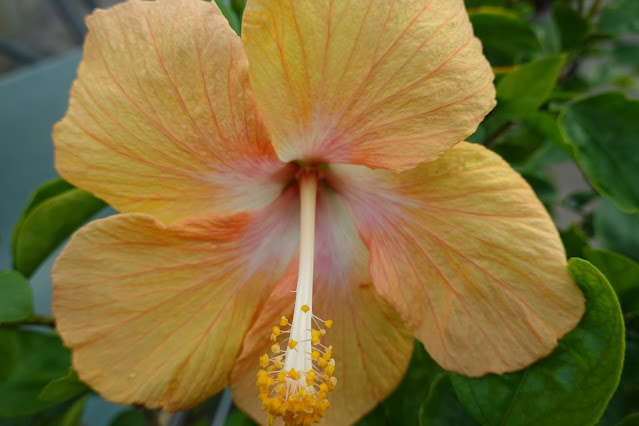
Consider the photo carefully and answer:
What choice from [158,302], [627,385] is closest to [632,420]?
[627,385]

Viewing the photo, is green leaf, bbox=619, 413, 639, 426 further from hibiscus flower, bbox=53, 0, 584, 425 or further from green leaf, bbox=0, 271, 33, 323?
green leaf, bbox=0, 271, 33, 323

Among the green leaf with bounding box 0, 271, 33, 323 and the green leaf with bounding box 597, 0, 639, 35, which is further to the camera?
the green leaf with bounding box 597, 0, 639, 35

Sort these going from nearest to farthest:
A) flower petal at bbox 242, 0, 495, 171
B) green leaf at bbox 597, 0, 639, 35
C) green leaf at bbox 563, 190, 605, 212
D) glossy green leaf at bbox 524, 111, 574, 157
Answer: flower petal at bbox 242, 0, 495, 171 < glossy green leaf at bbox 524, 111, 574, 157 < green leaf at bbox 597, 0, 639, 35 < green leaf at bbox 563, 190, 605, 212

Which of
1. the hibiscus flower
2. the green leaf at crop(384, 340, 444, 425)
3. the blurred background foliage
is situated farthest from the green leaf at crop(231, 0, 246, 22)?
the green leaf at crop(384, 340, 444, 425)

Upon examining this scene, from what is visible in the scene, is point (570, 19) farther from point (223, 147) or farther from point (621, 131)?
A: point (223, 147)

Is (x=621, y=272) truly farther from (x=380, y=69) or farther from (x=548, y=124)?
(x=380, y=69)

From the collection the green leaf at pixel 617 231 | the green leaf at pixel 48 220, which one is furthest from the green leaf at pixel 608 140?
the green leaf at pixel 48 220
